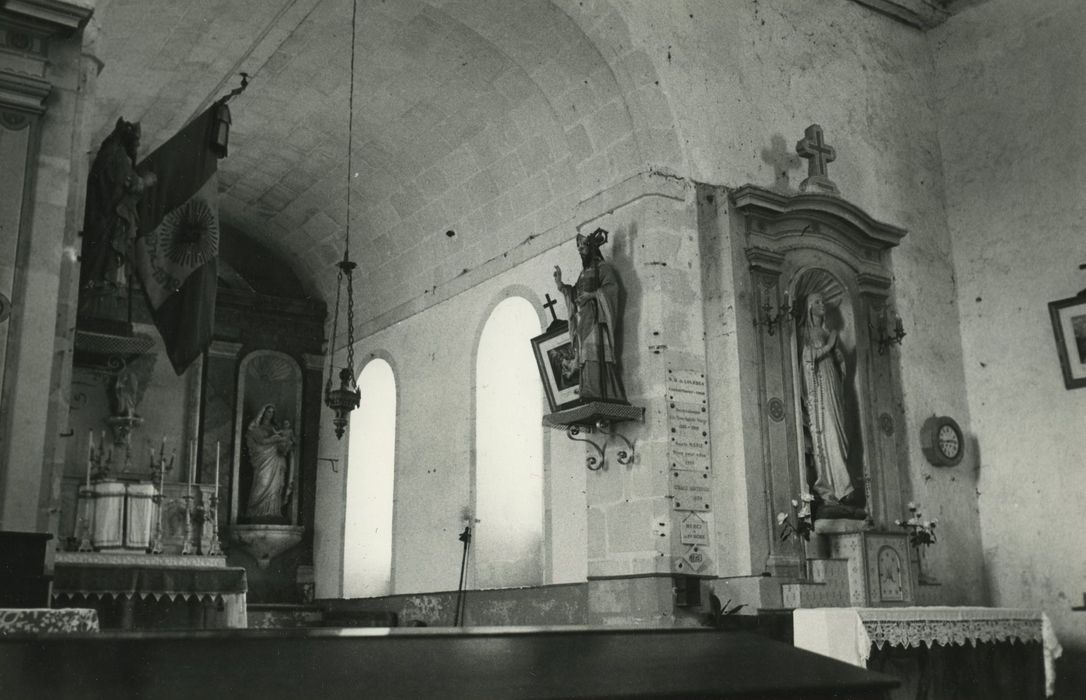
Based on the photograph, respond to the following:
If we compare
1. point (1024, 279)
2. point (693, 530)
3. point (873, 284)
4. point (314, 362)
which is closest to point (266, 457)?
point (314, 362)

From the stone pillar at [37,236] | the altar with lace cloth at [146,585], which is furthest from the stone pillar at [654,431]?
the stone pillar at [37,236]

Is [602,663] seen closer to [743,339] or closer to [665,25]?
[743,339]

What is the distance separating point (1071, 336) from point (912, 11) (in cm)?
360

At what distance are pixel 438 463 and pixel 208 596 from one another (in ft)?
12.2

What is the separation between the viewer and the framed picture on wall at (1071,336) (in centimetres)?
874

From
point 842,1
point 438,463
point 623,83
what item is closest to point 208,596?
point 438,463

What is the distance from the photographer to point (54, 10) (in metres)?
5.52

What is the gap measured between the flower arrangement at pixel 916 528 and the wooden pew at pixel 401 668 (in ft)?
20.6

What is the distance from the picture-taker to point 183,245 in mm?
6473

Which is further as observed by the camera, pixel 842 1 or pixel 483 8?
pixel 842 1

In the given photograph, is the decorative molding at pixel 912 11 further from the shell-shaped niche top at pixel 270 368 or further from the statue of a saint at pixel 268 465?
the statue of a saint at pixel 268 465

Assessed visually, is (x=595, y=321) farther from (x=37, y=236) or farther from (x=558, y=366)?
(x=37, y=236)

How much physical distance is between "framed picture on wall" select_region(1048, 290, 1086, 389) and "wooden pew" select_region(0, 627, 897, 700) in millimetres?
7332

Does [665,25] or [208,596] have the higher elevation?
[665,25]
